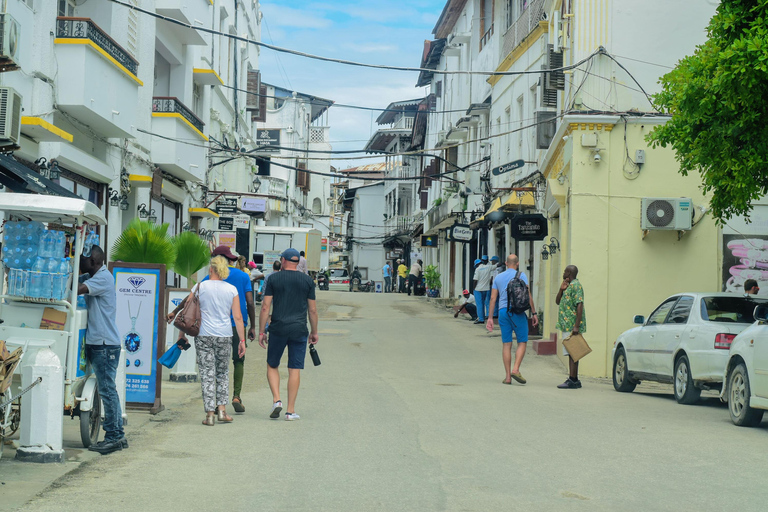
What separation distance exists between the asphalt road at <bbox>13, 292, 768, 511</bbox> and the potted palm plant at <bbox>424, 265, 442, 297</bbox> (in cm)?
2758

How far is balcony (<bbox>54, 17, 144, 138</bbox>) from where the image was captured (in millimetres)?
14719

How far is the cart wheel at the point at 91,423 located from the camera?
7949 millimetres

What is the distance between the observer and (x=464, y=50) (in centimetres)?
3762

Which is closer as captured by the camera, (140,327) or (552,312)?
(140,327)

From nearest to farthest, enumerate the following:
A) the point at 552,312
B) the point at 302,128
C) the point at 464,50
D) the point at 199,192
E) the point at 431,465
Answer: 1. the point at 431,465
2. the point at 552,312
3. the point at 199,192
4. the point at 464,50
5. the point at 302,128

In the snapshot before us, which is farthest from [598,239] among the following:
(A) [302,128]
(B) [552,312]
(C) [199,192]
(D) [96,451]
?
(A) [302,128]

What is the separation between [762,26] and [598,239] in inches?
279

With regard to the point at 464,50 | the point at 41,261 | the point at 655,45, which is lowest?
the point at 41,261

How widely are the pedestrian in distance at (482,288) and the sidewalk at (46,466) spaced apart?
15802 millimetres

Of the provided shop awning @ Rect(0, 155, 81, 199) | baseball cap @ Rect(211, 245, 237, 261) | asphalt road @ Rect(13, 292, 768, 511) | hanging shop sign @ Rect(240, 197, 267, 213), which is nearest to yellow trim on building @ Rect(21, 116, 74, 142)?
shop awning @ Rect(0, 155, 81, 199)

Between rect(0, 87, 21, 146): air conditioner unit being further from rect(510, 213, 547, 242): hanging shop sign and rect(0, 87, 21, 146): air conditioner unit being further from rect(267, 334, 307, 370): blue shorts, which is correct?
rect(510, 213, 547, 242): hanging shop sign

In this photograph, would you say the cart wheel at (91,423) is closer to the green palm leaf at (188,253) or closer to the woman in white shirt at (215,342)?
the woman in white shirt at (215,342)

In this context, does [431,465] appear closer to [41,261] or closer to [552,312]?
[41,261]

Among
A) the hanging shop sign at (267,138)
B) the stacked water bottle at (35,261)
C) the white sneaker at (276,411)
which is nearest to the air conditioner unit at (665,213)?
the white sneaker at (276,411)
